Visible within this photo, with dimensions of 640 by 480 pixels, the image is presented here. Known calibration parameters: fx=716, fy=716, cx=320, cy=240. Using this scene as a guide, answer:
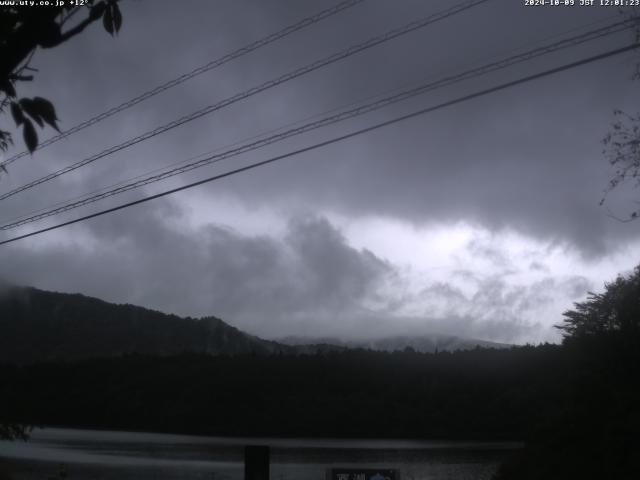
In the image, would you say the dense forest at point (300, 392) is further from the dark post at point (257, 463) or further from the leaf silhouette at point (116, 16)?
the leaf silhouette at point (116, 16)

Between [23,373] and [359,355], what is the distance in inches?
2848

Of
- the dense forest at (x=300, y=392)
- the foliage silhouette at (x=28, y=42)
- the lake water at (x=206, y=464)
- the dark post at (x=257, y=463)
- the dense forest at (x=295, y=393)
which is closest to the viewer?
the foliage silhouette at (x=28, y=42)

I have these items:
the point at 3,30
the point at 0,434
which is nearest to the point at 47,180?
the point at 0,434

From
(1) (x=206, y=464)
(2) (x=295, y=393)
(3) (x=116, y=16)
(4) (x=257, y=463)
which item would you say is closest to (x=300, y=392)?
(2) (x=295, y=393)

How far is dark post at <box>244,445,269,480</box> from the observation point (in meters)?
8.09

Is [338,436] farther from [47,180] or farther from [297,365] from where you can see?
[47,180]

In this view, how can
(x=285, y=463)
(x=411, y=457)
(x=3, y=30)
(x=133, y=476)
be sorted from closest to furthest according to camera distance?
(x=3, y=30) → (x=133, y=476) → (x=285, y=463) → (x=411, y=457)

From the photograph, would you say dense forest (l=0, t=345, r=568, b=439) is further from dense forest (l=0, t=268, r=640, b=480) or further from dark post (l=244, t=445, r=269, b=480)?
dark post (l=244, t=445, r=269, b=480)

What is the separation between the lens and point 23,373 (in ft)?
421

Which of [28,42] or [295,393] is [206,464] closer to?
[28,42]

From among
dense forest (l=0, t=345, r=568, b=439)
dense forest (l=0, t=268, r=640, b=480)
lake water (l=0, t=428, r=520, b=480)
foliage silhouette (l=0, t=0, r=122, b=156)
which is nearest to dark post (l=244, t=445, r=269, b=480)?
foliage silhouette (l=0, t=0, r=122, b=156)

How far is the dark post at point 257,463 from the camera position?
809cm

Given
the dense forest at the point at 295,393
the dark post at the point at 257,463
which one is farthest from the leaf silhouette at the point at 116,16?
the dense forest at the point at 295,393

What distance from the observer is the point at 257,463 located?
8117 millimetres
